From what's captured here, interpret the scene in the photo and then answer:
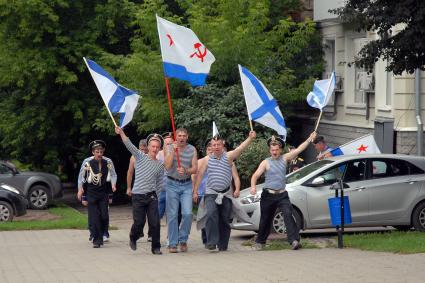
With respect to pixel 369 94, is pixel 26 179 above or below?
below

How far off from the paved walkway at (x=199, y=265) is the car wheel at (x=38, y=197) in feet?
42.5

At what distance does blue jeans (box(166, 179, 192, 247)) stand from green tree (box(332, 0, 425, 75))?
13.5 feet

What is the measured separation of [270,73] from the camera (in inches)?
1000

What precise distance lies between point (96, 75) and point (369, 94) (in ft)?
36.9

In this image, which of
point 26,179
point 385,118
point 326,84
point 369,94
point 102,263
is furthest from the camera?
point 26,179

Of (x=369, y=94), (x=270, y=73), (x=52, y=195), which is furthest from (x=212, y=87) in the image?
(x=52, y=195)

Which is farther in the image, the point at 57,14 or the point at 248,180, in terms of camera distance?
the point at 57,14

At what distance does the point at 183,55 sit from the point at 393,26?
11.7ft

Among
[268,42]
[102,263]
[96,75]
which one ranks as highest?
[268,42]

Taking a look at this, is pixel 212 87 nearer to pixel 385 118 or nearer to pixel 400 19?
pixel 385 118

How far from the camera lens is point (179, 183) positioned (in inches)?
582

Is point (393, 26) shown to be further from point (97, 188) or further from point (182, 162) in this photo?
point (97, 188)

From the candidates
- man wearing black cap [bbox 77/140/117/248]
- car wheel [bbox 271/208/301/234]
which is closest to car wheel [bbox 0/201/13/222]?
man wearing black cap [bbox 77/140/117/248]

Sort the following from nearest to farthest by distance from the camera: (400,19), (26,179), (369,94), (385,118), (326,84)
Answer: (400,19), (326,84), (385,118), (369,94), (26,179)
